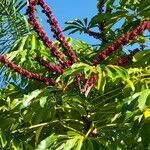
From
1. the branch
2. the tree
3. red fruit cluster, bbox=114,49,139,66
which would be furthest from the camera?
the branch

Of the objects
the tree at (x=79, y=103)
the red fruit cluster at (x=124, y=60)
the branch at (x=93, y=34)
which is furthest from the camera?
the branch at (x=93, y=34)

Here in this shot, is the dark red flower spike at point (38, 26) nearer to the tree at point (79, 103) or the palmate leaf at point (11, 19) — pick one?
the tree at point (79, 103)

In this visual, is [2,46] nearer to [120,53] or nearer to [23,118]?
[120,53]

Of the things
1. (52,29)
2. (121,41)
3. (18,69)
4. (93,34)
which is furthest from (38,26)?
(93,34)

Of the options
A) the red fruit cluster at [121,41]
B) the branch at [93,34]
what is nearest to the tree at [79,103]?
the red fruit cluster at [121,41]

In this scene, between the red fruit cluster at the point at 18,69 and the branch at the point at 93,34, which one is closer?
the red fruit cluster at the point at 18,69

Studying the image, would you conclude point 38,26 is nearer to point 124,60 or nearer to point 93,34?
point 124,60

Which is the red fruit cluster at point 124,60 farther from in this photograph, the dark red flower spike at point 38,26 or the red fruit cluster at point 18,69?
the red fruit cluster at point 18,69

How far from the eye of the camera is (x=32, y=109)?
3.71 m

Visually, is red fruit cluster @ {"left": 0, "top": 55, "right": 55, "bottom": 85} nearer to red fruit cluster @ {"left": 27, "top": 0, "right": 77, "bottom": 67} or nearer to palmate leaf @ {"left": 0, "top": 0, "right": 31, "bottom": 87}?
red fruit cluster @ {"left": 27, "top": 0, "right": 77, "bottom": 67}

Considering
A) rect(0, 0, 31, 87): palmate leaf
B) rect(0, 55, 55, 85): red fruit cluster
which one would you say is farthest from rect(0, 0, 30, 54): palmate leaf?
rect(0, 55, 55, 85): red fruit cluster

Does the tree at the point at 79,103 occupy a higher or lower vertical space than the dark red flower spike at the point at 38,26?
lower

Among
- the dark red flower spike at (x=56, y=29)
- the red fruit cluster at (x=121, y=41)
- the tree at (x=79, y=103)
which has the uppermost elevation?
the dark red flower spike at (x=56, y=29)

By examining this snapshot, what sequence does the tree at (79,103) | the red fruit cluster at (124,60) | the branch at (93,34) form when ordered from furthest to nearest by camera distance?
the branch at (93,34)
the red fruit cluster at (124,60)
the tree at (79,103)
